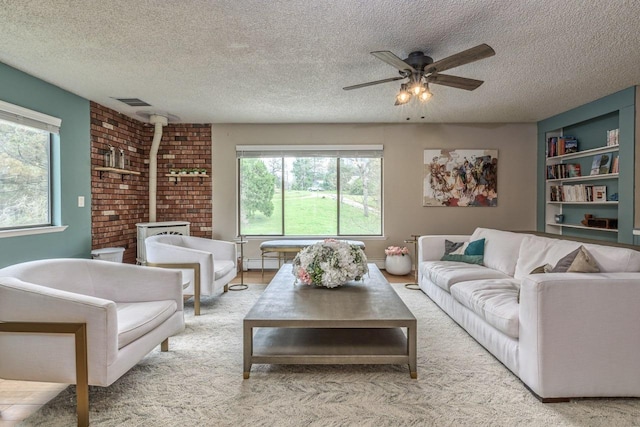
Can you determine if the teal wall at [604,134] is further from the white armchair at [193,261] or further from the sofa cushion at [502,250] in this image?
the white armchair at [193,261]

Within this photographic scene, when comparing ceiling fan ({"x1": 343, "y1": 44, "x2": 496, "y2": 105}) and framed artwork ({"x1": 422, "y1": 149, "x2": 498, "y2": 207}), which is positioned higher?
ceiling fan ({"x1": 343, "y1": 44, "x2": 496, "y2": 105})

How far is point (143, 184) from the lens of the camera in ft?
19.5

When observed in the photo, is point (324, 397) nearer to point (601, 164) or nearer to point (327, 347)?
point (327, 347)

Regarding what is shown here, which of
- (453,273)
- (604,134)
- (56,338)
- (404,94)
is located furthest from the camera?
(604,134)

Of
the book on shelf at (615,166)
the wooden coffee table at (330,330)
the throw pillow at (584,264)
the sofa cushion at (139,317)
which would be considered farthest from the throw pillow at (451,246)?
the sofa cushion at (139,317)

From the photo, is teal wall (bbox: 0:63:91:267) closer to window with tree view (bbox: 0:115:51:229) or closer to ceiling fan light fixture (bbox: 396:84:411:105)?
window with tree view (bbox: 0:115:51:229)

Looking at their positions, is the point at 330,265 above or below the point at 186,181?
below

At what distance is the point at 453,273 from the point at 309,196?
3.13 m

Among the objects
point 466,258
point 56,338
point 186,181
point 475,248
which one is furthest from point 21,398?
point 186,181

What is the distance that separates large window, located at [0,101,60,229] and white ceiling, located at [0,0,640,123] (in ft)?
1.60

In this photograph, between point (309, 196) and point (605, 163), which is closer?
point (605, 163)

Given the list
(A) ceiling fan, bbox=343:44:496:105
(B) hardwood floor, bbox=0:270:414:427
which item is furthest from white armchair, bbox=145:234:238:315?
(A) ceiling fan, bbox=343:44:496:105

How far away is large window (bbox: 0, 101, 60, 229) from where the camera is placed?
3434mm

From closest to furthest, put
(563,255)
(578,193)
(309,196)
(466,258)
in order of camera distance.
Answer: (563,255) → (466,258) → (578,193) → (309,196)
